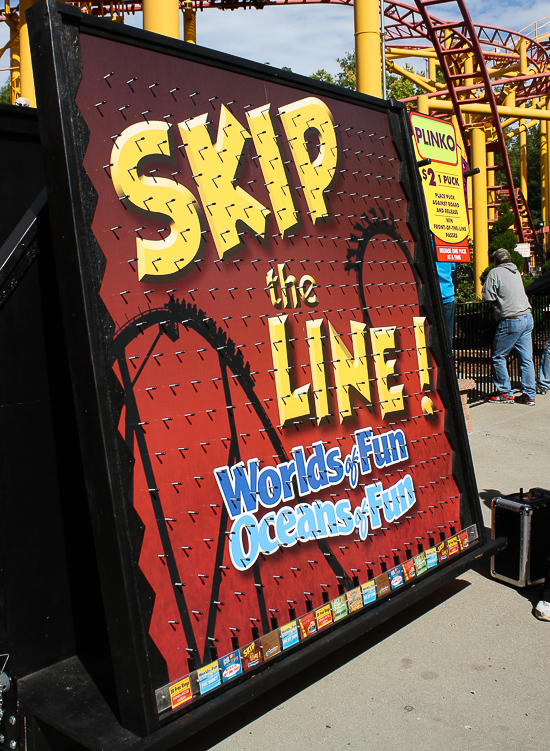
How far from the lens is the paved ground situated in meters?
2.89

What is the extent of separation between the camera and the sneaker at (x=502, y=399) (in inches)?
395

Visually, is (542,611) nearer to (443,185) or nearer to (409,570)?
(409,570)

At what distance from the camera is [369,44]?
8648 millimetres

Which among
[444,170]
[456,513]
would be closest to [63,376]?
[456,513]

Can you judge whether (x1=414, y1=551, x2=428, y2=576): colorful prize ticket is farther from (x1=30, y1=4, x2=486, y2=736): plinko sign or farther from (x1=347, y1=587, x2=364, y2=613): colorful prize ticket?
(x1=347, y1=587, x2=364, y2=613): colorful prize ticket

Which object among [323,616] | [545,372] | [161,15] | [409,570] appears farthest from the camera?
[545,372]

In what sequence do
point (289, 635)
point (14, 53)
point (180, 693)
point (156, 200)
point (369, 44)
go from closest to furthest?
1. point (180, 693)
2. point (156, 200)
3. point (289, 635)
4. point (369, 44)
5. point (14, 53)

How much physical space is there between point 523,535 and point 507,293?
245 inches

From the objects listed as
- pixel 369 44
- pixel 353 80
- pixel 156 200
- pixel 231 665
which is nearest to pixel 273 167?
pixel 156 200

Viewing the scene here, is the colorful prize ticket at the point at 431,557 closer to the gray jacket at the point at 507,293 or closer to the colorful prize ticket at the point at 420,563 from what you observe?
the colorful prize ticket at the point at 420,563

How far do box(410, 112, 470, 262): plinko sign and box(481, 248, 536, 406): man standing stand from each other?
3.25m

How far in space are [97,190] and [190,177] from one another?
0.46 m

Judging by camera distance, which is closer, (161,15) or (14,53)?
(161,15)

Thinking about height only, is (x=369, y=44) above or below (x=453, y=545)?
above
